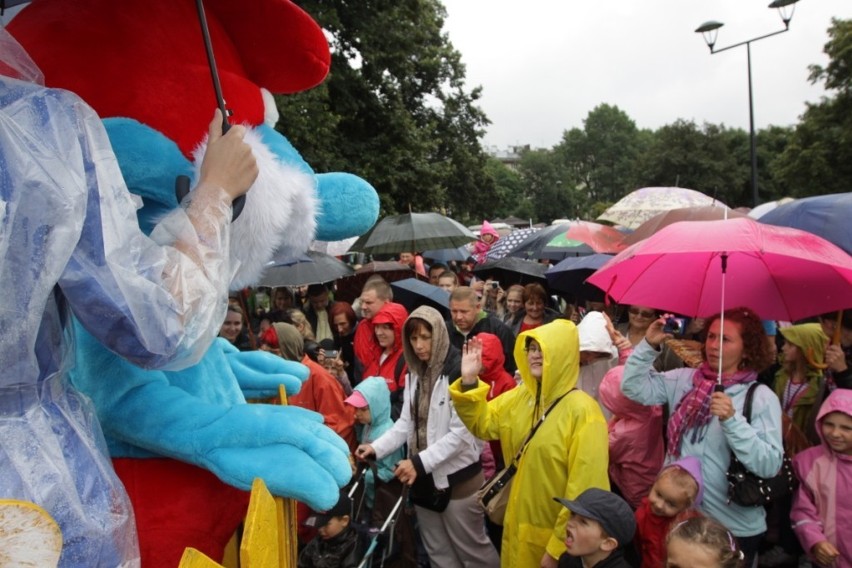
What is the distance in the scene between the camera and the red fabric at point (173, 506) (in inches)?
62.5

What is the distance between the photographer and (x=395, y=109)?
16.7 m

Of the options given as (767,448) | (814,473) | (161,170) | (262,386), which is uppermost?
(161,170)

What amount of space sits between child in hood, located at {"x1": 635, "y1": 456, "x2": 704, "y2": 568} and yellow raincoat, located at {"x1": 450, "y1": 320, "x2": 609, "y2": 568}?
27cm

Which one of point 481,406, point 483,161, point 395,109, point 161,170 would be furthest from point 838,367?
point 483,161

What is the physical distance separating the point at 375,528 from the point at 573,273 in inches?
133

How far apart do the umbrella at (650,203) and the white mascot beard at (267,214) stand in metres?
7.19

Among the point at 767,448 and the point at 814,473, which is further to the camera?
the point at 814,473

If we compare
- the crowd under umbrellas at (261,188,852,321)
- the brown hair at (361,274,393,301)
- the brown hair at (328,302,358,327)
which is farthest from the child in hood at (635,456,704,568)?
the brown hair at (328,302,358,327)

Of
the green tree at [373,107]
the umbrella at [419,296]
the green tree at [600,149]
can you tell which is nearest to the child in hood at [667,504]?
the umbrella at [419,296]

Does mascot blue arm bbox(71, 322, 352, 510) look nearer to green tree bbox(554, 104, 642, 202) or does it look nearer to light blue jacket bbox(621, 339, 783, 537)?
light blue jacket bbox(621, 339, 783, 537)

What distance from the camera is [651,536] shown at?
10.8 ft

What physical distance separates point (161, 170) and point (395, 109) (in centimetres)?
1565

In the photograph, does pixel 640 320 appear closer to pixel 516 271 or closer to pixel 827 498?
pixel 827 498

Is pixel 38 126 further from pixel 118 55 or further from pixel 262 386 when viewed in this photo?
pixel 262 386
